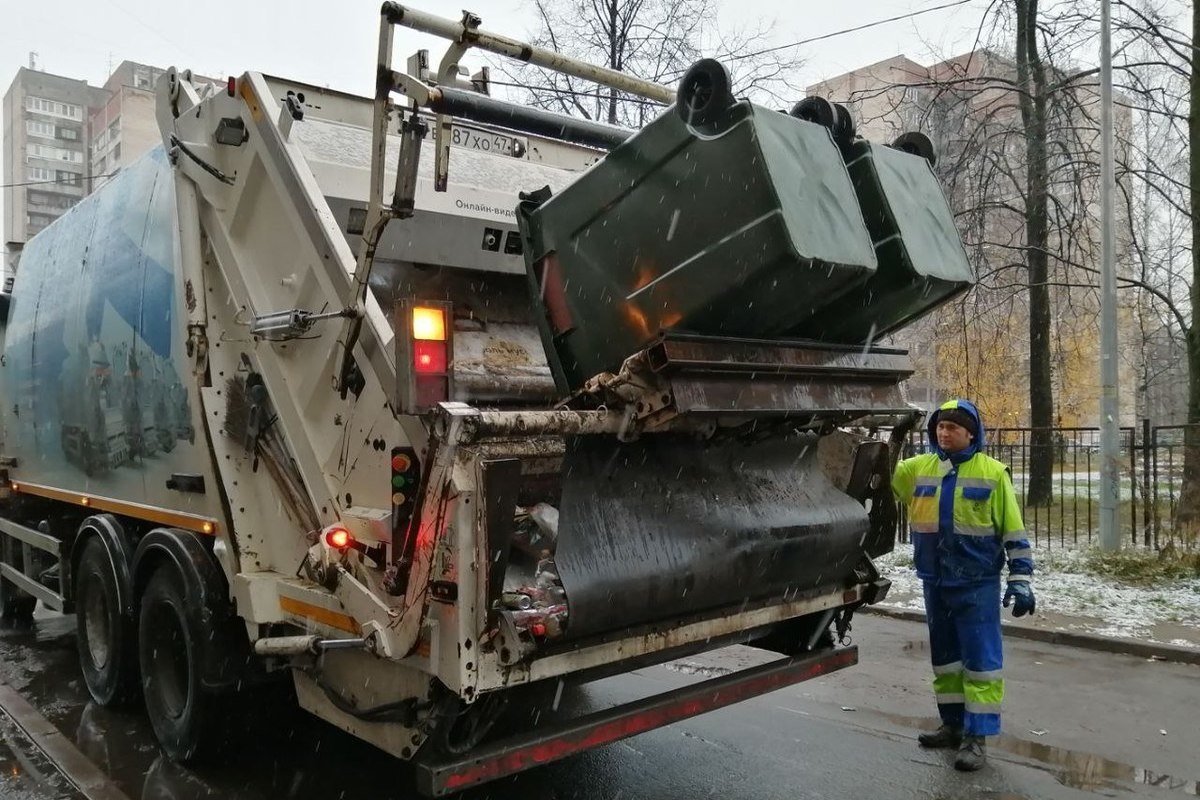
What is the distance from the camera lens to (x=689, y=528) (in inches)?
125

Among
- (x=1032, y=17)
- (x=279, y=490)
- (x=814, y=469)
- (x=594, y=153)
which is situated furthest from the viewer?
(x=1032, y=17)

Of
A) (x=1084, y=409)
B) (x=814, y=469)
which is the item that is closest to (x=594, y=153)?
(x=814, y=469)

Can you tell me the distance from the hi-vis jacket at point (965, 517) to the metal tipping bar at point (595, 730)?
0.89 metres

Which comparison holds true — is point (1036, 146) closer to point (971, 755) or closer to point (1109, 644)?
point (1109, 644)

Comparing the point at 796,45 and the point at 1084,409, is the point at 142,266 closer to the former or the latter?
the point at 796,45

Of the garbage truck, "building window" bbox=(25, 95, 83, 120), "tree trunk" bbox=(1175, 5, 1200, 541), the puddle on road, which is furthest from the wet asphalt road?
"building window" bbox=(25, 95, 83, 120)

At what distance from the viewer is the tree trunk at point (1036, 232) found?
11.1m

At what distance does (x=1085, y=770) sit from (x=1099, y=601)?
320cm

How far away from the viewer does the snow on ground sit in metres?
6.13

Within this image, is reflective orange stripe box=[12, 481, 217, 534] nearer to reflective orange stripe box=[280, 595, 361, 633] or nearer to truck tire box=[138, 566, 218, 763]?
truck tire box=[138, 566, 218, 763]

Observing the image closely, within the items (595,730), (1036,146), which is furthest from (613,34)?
(595,730)

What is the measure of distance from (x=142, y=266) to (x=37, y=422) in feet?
7.58

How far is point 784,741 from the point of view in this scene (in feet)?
14.2

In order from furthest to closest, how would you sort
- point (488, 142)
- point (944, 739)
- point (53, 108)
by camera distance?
point (53, 108)
point (488, 142)
point (944, 739)
